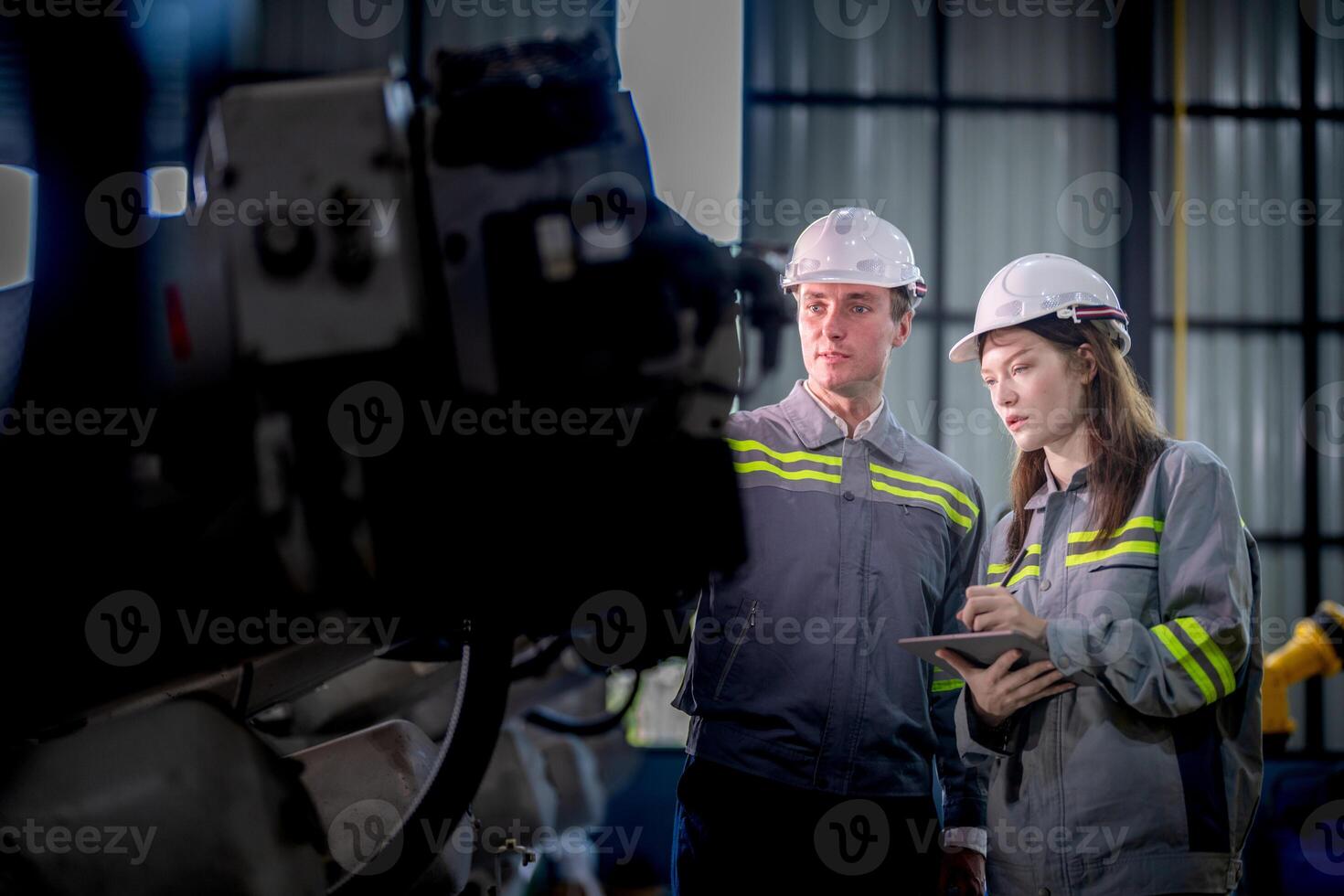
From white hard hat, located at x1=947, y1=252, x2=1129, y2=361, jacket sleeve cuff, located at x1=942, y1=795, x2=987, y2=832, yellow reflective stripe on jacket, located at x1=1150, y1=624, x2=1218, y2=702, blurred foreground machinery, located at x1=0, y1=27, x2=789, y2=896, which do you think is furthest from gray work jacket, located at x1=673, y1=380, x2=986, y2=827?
blurred foreground machinery, located at x1=0, y1=27, x2=789, y2=896

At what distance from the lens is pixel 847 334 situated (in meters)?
2.17

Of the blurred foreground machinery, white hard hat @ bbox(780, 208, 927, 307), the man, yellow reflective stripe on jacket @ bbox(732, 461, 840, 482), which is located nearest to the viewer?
the blurred foreground machinery

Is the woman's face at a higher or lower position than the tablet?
Result: higher

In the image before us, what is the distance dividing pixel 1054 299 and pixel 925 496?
1.47 ft

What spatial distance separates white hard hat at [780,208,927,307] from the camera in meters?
2.21

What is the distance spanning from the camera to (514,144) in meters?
0.80

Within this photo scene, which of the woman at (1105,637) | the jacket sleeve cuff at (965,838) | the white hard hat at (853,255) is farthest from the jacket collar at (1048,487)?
the jacket sleeve cuff at (965,838)


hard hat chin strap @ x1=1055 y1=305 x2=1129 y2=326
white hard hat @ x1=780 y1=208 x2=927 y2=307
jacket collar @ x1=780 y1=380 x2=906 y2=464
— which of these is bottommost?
jacket collar @ x1=780 y1=380 x2=906 y2=464

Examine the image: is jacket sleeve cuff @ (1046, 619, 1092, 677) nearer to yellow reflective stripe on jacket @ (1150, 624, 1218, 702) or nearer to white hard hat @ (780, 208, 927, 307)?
yellow reflective stripe on jacket @ (1150, 624, 1218, 702)

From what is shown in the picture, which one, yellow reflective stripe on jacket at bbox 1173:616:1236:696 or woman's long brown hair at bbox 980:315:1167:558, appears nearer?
yellow reflective stripe on jacket at bbox 1173:616:1236:696

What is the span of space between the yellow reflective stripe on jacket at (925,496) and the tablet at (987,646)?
1.37 ft

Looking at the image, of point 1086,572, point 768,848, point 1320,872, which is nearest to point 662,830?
point 1320,872

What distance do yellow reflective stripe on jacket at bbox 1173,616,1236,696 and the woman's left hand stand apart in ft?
0.66

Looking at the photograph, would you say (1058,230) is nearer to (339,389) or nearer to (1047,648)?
(1047,648)
